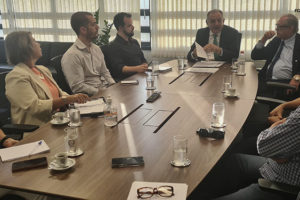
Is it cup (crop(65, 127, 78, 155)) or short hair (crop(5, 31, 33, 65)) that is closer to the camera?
cup (crop(65, 127, 78, 155))

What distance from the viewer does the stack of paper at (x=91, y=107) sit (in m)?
2.31

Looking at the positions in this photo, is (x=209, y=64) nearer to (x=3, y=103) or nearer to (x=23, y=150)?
(x=3, y=103)

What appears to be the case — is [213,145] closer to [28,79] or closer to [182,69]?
[28,79]

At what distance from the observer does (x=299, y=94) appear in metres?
3.41

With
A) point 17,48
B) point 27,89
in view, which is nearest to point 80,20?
point 17,48

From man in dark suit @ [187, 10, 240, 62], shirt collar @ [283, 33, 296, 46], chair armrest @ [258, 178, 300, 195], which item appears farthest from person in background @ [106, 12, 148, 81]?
chair armrest @ [258, 178, 300, 195]

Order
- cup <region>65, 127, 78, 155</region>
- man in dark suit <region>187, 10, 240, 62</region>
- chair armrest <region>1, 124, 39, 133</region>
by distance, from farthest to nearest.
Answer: man in dark suit <region>187, 10, 240, 62</region> < chair armrest <region>1, 124, 39, 133</region> < cup <region>65, 127, 78, 155</region>

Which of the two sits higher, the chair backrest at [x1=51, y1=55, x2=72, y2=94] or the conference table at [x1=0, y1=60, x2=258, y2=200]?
the chair backrest at [x1=51, y1=55, x2=72, y2=94]

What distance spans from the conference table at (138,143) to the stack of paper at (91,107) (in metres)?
0.11

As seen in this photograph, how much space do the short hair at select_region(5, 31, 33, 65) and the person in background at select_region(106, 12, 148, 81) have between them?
148cm

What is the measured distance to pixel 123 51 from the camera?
427 centimetres

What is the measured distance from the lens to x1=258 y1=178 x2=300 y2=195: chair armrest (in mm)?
1521

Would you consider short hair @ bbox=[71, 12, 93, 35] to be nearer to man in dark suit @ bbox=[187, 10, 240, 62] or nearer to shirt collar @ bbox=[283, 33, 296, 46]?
man in dark suit @ bbox=[187, 10, 240, 62]

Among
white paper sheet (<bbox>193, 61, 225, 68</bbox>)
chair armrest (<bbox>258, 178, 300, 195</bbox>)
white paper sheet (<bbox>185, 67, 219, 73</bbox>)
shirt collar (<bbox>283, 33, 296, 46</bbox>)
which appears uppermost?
shirt collar (<bbox>283, 33, 296, 46</bbox>)
